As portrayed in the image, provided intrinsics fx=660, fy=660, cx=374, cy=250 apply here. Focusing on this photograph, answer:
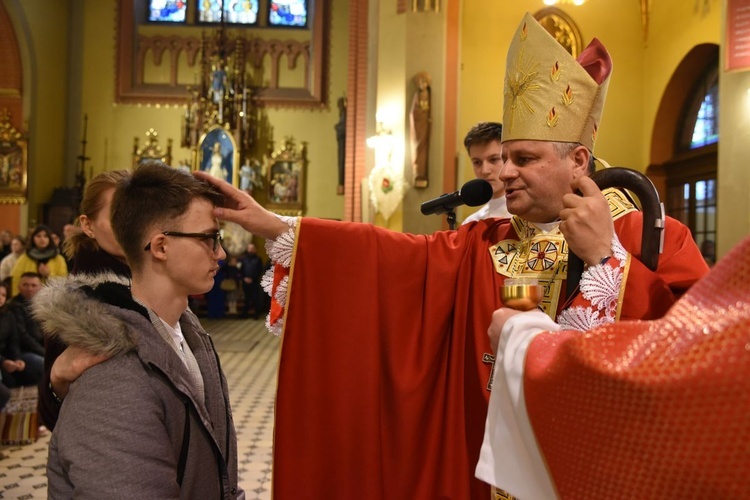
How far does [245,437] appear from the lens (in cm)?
525

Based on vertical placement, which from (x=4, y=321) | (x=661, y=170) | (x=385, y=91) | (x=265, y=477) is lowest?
(x=265, y=477)

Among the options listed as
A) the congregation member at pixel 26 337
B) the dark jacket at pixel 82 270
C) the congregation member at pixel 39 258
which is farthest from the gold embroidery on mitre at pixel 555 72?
the congregation member at pixel 39 258

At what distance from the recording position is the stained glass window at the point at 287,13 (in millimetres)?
16094

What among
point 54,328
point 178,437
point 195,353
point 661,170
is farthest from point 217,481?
point 661,170

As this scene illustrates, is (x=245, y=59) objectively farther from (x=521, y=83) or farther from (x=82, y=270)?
(x=521, y=83)

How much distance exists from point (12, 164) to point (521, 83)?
1378 cm

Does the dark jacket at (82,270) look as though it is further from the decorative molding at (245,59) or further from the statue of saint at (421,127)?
the decorative molding at (245,59)

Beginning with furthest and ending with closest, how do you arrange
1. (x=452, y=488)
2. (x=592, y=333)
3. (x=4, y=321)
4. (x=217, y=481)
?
Answer: (x=4, y=321), (x=452, y=488), (x=217, y=481), (x=592, y=333)

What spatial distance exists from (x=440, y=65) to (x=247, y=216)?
711 centimetres

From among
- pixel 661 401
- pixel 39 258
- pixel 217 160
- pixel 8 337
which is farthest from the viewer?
pixel 217 160

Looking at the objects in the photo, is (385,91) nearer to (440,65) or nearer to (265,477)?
(440,65)

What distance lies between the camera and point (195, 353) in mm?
1726

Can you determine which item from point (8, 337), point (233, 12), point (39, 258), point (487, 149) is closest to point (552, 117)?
point (487, 149)

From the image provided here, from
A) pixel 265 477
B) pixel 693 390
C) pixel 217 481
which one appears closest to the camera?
pixel 693 390
